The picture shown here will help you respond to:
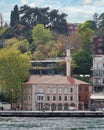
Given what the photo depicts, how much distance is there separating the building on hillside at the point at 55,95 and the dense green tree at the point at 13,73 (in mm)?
1907

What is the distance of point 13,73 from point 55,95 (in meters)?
6.84

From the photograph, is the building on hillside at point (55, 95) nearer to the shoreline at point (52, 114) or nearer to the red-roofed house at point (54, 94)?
the red-roofed house at point (54, 94)

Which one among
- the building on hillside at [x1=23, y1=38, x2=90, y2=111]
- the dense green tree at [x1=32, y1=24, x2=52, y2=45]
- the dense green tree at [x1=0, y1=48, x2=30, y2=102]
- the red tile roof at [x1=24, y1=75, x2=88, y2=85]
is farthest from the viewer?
the dense green tree at [x1=32, y1=24, x2=52, y2=45]

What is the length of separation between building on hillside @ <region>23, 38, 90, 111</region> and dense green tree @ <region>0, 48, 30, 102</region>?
1907 millimetres

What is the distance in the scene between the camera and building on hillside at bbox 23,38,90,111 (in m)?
133

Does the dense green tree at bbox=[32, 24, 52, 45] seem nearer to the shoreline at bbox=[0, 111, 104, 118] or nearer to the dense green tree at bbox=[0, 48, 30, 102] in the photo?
the dense green tree at bbox=[0, 48, 30, 102]

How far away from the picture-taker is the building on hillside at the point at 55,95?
133 metres

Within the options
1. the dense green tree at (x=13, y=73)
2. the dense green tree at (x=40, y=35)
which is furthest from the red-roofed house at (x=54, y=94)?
the dense green tree at (x=40, y=35)

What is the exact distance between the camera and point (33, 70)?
157 m

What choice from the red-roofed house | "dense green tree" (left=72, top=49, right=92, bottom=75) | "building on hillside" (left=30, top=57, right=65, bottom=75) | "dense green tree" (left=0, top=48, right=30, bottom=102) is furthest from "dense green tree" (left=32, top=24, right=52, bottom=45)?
the red-roofed house

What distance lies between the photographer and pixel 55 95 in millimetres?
133500

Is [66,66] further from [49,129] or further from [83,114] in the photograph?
[49,129]

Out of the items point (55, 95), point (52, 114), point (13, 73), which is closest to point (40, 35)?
point (55, 95)

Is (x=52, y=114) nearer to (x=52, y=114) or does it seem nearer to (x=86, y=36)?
(x=52, y=114)
